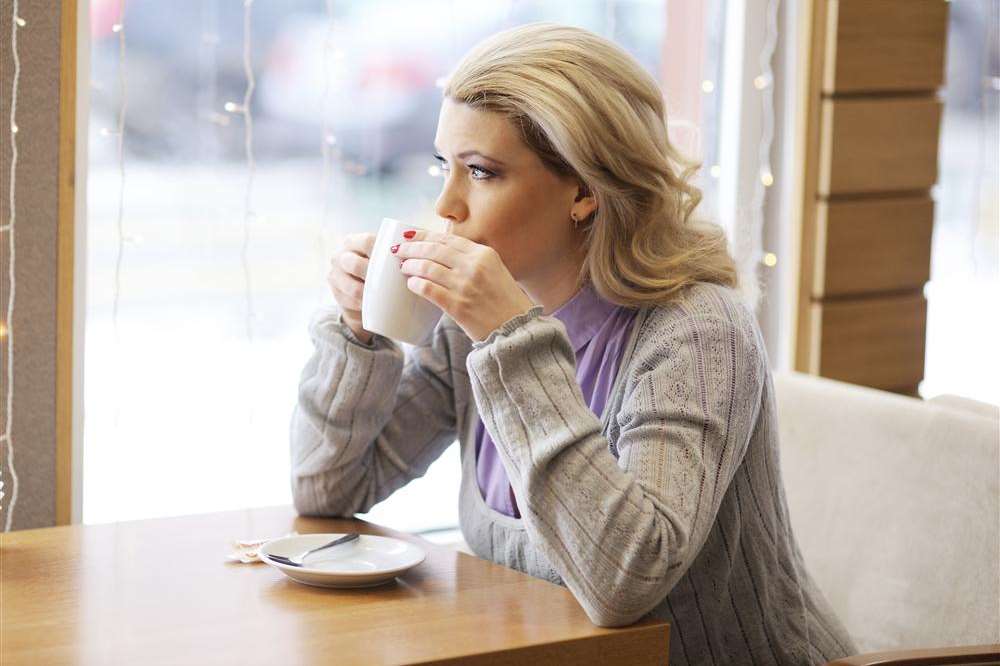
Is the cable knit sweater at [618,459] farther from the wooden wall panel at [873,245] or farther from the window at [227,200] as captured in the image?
the wooden wall panel at [873,245]

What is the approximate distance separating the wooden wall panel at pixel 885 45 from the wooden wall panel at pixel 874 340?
43cm

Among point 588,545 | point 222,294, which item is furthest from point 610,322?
point 222,294

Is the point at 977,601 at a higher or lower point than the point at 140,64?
lower

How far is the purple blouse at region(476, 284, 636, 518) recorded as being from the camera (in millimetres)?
1440

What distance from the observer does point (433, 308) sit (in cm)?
137

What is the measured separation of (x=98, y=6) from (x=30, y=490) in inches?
26.9

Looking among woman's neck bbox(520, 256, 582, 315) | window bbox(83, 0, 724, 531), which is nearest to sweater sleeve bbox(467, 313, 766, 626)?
woman's neck bbox(520, 256, 582, 315)

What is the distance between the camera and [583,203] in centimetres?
145

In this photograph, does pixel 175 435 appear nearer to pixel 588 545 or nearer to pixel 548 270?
pixel 548 270

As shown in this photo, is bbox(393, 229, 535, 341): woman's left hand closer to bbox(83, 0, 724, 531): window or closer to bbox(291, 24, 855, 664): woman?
bbox(291, 24, 855, 664): woman

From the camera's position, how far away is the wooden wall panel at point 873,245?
2.52 m

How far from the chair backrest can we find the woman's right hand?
0.65 meters

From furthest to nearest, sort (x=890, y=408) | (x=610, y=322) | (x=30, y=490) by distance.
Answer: (x=30, y=490)
(x=890, y=408)
(x=610, y=322)

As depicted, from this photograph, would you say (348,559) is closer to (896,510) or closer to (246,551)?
(246,551)
